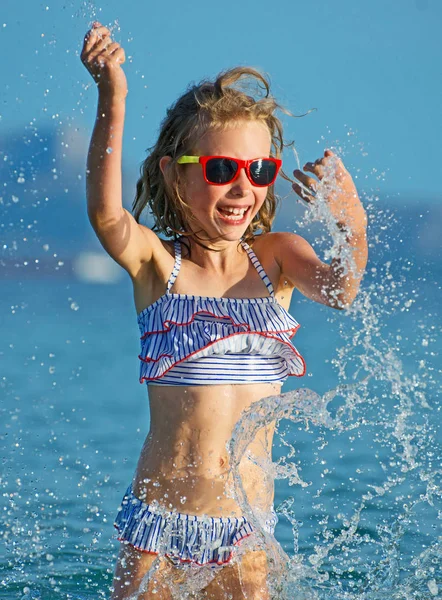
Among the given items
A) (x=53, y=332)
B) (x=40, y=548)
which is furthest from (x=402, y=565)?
(x=53, y=332)

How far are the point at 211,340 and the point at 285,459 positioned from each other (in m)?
2.69

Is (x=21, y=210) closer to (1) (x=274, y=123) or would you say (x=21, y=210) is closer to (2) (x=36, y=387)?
(2) (x=36, y=387)

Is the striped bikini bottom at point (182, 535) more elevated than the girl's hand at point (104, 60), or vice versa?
the girl's hand at point (104, 60)

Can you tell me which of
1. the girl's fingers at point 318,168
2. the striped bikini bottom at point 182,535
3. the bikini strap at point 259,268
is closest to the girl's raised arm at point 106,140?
the bikini strap at point 259,268

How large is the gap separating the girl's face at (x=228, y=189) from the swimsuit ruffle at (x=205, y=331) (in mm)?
207

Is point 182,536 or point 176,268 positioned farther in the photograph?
point 176,268

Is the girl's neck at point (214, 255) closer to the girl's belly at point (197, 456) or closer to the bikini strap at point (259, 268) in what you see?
the bikini strap at point (259, 268)

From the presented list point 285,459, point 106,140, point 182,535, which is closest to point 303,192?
point 106,140

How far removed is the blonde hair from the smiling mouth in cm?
12

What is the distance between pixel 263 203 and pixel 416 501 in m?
1.93

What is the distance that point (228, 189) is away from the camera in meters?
2.60

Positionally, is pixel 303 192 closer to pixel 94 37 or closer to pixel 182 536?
pixel 94 37

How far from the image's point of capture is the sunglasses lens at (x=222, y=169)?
8.45 feet

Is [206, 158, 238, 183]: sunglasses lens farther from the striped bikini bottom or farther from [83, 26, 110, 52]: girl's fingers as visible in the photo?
the striped bikini bottom
